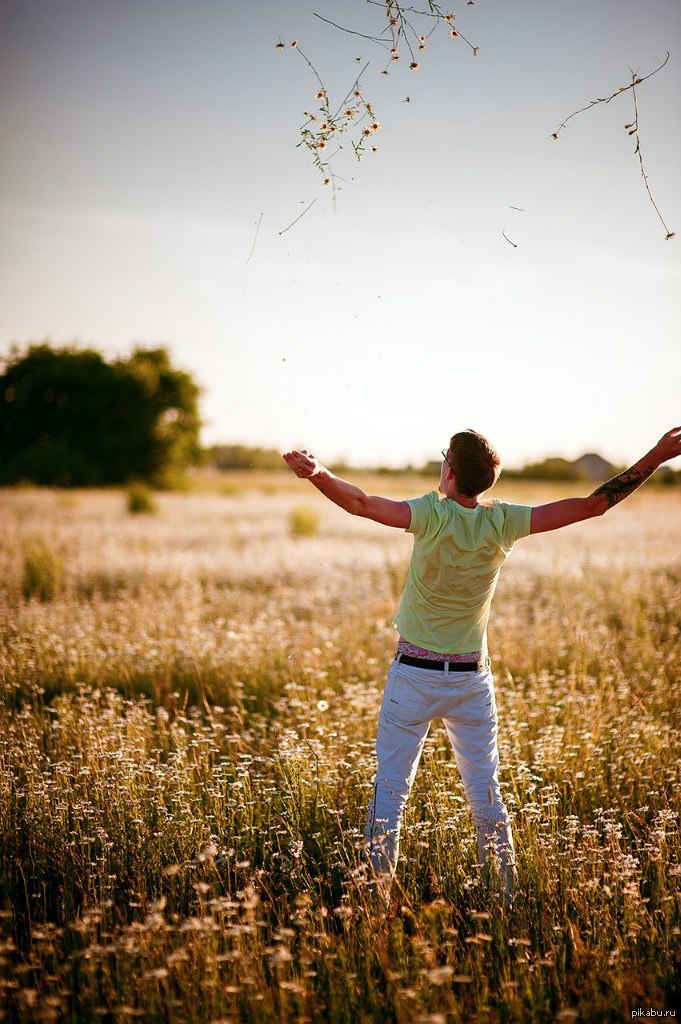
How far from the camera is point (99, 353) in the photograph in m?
47.4

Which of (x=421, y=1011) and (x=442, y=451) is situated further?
(x=442, y=451)

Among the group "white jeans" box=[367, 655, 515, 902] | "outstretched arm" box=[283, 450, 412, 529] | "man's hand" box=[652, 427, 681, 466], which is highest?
"man's hand" box=[652, 427, 681, 466]

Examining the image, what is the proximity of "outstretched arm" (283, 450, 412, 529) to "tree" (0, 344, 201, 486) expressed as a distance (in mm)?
42170

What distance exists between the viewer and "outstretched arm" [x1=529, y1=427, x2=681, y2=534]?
339 cm

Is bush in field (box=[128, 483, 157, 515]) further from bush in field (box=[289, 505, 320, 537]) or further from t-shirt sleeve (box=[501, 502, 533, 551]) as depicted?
t-shirt sleeve (box=[501, 502, 533, 551])

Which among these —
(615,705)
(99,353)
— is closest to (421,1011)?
(615,705)

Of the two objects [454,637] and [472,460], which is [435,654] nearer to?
[454,637]

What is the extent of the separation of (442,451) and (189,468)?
149 ft

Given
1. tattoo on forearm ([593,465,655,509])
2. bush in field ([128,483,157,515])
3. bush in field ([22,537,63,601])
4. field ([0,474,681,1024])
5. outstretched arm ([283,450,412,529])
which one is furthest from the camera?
bush in field ([128,483,157,515])

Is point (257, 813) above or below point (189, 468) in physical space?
below

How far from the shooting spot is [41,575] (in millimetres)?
10945

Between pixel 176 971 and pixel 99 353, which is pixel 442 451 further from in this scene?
pixel 99 353

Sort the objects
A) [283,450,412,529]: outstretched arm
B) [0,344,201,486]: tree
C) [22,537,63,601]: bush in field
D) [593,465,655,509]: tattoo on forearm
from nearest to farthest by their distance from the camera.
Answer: [283,450,412,529]: outstretched arm
[593,465,655,509]: tattoo on forearm
[22,537,63,601]: bush in field
[0,344,201,486]: tree

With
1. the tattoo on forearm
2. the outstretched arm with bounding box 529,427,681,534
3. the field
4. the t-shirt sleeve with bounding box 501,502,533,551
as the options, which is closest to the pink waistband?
the t-shirt sleeve with bounding box 501,502,533,551
